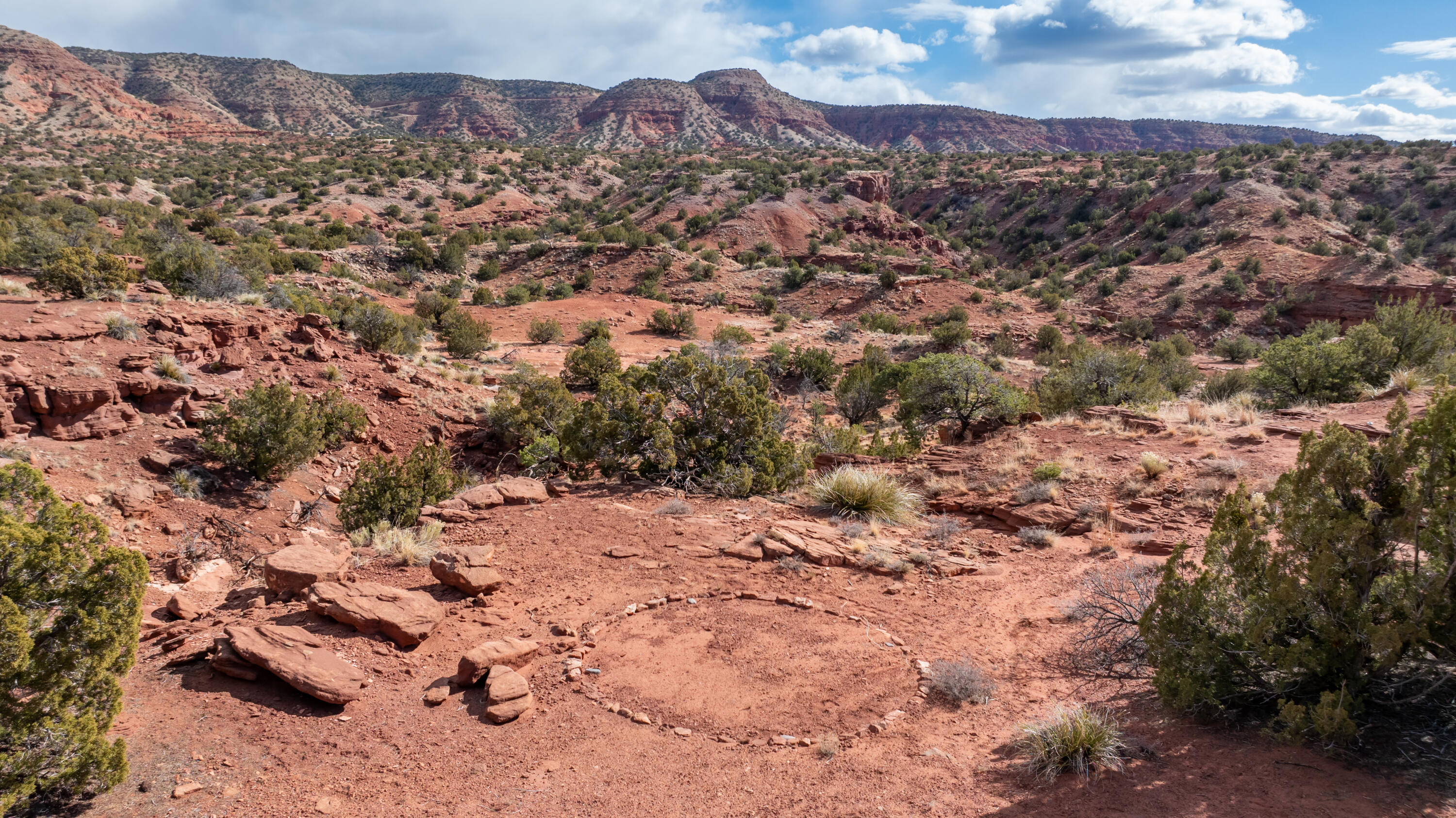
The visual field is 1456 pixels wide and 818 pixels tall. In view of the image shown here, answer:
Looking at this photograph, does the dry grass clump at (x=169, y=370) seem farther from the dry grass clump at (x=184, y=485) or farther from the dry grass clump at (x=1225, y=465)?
the dry grass clump at (x=1225, y=465)

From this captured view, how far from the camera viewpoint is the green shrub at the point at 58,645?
3127mm

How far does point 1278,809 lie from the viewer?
123 inches

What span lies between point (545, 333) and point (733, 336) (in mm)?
6585

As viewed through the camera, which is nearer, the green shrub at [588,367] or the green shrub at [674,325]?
the green shrub at [588,367]

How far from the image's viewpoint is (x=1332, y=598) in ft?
11.7

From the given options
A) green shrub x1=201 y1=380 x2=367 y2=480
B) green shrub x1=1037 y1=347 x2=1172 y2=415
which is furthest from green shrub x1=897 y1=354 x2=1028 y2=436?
green shrub x1=201 y1=380 x2=367 y2=480

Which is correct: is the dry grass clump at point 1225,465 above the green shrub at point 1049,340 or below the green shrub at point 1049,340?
below

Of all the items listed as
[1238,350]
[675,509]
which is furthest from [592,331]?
[1238,350]

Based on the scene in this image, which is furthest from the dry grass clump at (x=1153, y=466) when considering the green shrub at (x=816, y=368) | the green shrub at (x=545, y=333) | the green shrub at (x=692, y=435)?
the green shrub at (x=545, y=333)

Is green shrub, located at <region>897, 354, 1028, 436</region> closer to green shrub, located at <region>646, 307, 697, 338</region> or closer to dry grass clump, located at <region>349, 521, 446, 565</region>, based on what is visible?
dry grass clump, located at <region>349, 521, 446, 565</region>

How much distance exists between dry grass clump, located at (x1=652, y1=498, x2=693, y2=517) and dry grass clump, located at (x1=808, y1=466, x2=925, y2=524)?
181cm

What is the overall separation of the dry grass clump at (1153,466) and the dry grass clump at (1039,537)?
2.08 m

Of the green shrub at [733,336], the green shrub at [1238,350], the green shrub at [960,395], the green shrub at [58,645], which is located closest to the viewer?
the green shrub at [58,645]

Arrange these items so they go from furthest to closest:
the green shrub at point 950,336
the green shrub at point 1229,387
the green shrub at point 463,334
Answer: the green shrub at point 950,336 < the green shrub at point 463,334 < the green shrub at point 1229,387
